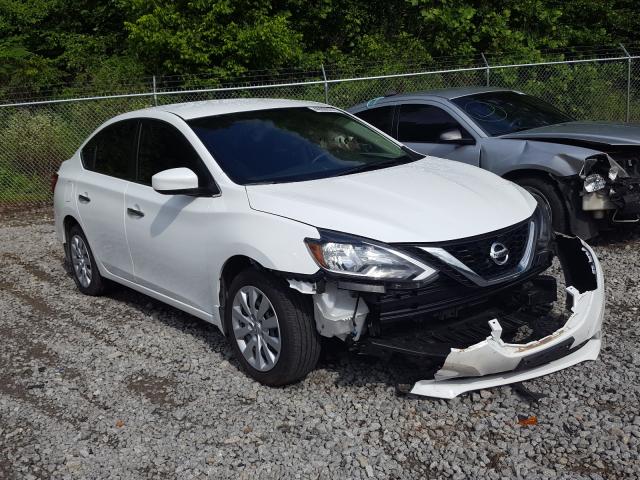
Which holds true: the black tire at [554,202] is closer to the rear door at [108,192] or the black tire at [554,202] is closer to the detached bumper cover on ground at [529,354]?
the detached bumper cover on ground at [529,354]

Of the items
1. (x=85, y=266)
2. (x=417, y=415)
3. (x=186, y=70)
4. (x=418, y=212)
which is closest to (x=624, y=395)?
(x=417, y=415)

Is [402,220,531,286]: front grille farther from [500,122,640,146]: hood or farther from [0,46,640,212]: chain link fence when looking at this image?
[0,46,640,212]: chain link fence

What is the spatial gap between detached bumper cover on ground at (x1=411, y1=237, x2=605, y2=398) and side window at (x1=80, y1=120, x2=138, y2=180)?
288 centimetres

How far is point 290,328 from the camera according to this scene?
418 cm

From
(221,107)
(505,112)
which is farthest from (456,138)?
(221,107)

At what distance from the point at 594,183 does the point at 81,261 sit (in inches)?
178

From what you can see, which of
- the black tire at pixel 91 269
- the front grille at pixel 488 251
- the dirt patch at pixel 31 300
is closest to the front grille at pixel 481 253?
the front grille at pixel 488 251

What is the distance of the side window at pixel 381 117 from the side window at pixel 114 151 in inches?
129

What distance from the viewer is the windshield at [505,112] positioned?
7691 mm

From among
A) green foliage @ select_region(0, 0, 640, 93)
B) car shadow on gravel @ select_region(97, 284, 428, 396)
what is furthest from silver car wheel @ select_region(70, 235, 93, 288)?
green foliage @ select_region(0, 0, 640, 93)

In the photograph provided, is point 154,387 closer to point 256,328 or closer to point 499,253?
point 256,328

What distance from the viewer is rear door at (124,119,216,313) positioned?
15.7 feet

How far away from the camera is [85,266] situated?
21.7 feet

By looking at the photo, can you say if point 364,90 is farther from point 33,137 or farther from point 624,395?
point 624,395
